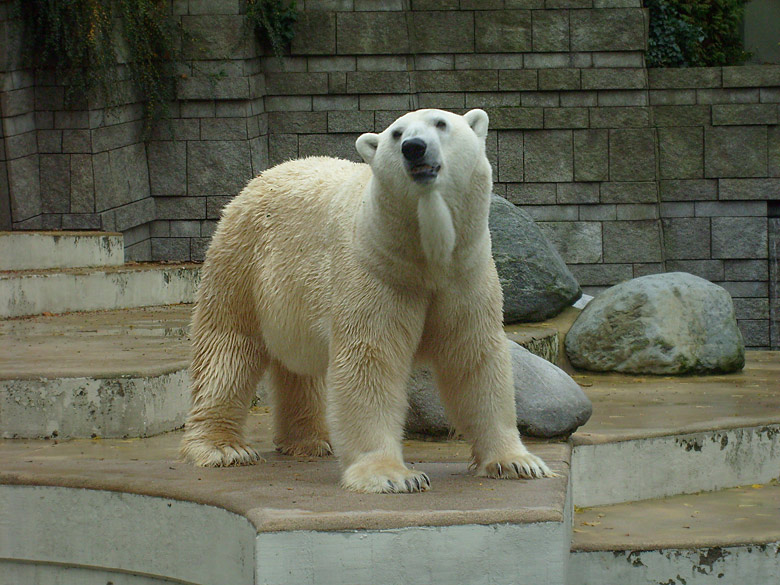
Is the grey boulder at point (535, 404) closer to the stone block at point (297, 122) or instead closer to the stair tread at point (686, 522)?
the stair tread at point (686, 522)

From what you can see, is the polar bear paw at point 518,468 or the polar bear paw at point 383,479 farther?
the polar bear paw at point 518,468

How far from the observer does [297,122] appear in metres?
10.5

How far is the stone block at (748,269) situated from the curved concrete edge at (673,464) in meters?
5.54

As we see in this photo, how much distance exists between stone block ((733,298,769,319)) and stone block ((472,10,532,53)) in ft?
10.2

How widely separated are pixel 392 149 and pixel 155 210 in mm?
7208

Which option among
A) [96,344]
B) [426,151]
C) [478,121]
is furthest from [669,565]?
[96,344]

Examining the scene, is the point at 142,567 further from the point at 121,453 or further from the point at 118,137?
the point at 118,137

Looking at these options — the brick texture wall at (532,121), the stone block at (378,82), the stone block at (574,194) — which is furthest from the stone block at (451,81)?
the stone block at (574,194)

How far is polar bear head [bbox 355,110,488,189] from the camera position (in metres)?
3.30

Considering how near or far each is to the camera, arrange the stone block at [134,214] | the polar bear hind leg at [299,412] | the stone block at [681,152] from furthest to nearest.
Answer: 1. the stone block at [681,152]
2. the stone block at [134,214]
3. the polar bear hind leg at [299,412]

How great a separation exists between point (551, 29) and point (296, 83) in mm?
2341

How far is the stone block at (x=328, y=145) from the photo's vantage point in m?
10.5

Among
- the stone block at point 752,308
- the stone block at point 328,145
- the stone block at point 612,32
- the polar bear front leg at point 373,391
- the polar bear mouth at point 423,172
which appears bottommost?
the stone block at point 752,308

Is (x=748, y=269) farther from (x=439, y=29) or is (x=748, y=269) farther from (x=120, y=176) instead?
(x=120, y=176)
